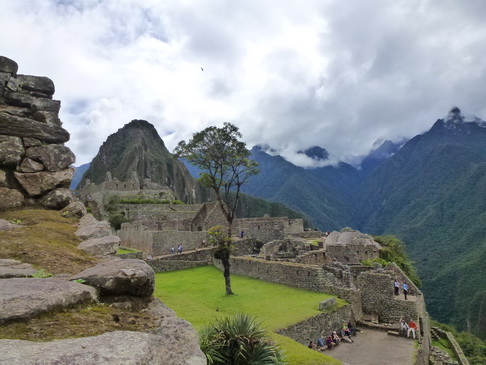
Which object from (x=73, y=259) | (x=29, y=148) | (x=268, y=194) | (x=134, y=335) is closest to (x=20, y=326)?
(x=134, y=335)

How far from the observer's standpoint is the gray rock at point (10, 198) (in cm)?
970

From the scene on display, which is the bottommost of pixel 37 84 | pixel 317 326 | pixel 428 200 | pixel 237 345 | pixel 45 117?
pixel 317 326

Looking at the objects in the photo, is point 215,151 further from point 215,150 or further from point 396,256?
point 396,256

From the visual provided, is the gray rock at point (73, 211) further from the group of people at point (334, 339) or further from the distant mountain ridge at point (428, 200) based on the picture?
the distant mountain ridge at point (428, 200)

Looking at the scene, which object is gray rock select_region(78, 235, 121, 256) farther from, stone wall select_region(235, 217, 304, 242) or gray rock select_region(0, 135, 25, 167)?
stone wall select_region(235, 217, 304, 242)

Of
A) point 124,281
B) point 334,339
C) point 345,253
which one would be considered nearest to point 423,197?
point 345,253

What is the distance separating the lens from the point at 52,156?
1110 cm

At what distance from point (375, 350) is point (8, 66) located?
18.0 meters

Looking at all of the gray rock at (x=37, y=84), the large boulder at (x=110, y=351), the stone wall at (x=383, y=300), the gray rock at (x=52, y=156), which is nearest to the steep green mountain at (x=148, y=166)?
the stone wall at (x=383, y=300)

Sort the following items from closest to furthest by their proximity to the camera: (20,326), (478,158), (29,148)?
1. (20,326)
2. (29,148)
3. (478,158)

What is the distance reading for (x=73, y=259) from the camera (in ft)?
20.5

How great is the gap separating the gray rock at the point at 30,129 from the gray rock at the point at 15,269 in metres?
6.88

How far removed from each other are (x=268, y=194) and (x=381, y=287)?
141197 mm

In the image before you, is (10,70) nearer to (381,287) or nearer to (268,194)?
(381,287)
